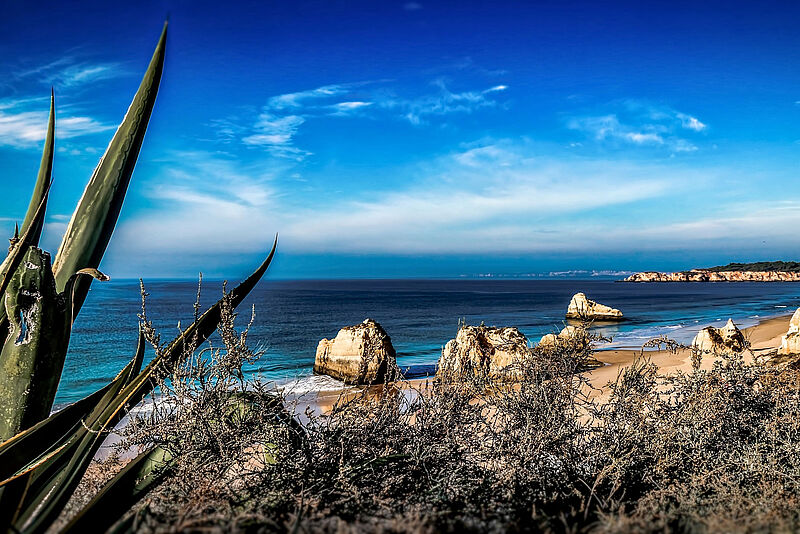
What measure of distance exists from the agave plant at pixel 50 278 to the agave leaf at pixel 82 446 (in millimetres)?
182

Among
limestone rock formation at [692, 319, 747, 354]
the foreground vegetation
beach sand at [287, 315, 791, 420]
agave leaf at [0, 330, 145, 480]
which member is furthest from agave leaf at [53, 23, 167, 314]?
limestone rock formation at [692, 319, 747, 354]

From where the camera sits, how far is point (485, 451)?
9.16 ft

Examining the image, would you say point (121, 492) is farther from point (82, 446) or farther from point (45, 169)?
point (45, 169)

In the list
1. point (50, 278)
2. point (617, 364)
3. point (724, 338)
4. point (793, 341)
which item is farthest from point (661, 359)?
point (50, 278)

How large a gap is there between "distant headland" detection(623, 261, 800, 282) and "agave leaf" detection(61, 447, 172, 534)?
160755 millimetres

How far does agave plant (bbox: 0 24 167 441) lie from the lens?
2.05m

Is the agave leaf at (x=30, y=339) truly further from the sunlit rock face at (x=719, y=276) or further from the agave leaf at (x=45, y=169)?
the sunlit rock face at (x=719, y=276)

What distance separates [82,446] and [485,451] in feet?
5.97

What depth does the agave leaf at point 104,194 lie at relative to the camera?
2.37m

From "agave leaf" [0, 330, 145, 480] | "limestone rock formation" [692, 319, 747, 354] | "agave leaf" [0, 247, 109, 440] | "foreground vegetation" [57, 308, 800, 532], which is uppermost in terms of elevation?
"agave leaf" [0, 247, 109, 440]

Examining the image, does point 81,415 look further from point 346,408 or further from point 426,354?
point 426,354

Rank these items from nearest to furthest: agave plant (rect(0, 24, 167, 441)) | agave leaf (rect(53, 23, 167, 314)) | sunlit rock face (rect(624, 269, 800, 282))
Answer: agave plant (rect(0, 24, 167, 441)) → agave leaf (rect(53, 23, 167, 314)) → sunlit rock face (rect(624, 269, 800, 282))

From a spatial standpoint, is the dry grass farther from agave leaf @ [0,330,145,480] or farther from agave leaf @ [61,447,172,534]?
agave leaf @ [0,330,145,480]

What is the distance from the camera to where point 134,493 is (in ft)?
6.59
